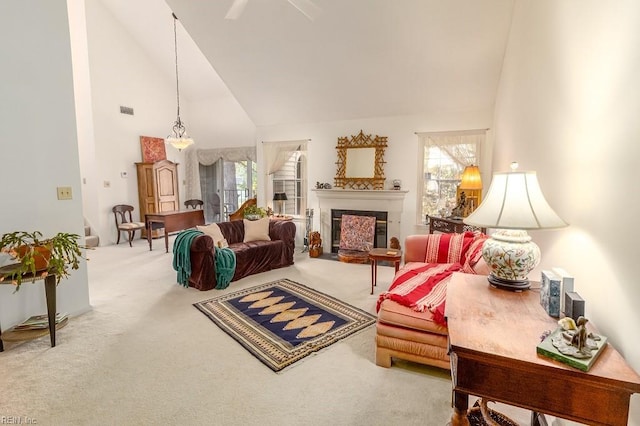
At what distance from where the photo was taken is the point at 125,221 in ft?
23.1

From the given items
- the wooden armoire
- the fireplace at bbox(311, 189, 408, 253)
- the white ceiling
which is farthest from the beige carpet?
the wooden armoire

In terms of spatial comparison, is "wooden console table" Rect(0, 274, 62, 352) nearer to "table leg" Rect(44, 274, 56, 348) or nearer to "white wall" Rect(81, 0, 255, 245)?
"table leg" Rect(44, 274, 56, 348)

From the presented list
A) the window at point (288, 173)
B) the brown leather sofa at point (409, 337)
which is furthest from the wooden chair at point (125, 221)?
the brown leather sofa at point (409, 337)

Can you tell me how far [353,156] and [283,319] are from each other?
11.1ft

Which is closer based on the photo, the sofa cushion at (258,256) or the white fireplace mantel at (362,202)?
the sofa cushion at (258,256)

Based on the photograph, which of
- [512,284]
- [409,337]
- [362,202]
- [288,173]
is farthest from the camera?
[288,173]

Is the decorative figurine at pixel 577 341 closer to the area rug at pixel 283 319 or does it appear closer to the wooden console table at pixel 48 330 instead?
the area rug at pixel 283 319

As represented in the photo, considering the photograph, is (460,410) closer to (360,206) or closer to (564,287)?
(564,287)

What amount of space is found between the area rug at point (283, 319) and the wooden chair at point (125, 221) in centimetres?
393

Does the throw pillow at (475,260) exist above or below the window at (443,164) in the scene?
below

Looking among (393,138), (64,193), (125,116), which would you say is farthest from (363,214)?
(125,116)

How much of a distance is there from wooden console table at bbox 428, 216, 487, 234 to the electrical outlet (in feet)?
14.2

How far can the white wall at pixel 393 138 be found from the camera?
5.01 m

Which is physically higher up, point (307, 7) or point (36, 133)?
point (307, 7)
